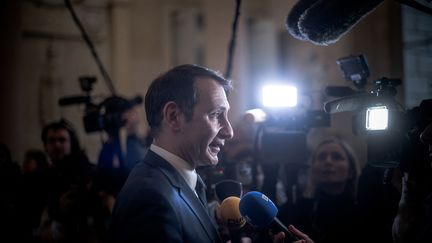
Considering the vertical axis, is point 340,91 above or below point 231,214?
above

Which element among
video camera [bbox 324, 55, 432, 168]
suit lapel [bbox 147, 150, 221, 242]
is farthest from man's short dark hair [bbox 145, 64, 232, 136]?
video camera [bbox 324, 55, 432, 168]

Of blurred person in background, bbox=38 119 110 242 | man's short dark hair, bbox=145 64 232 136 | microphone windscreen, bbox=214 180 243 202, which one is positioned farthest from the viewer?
blurred person in background, bbox=38 119 110 242

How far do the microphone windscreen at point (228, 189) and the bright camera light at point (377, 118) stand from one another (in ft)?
1.76

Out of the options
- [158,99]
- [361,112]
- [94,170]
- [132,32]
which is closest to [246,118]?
[361,112]

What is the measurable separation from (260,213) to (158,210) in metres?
0.38

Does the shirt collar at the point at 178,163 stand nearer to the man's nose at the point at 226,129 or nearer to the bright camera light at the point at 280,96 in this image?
the man's nose at the point at 226,129

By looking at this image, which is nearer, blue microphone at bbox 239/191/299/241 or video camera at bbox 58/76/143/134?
blue microphone at bbox 239/191/299/241

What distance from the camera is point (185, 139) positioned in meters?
1.37

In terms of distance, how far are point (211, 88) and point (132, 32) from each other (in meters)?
5.77

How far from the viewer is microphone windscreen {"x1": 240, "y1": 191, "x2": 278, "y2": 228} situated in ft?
4.49

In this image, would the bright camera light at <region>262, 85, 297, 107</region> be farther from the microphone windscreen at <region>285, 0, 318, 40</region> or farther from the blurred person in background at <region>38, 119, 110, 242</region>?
the blurred person in background at <region>38, 119, 110, 242</region>

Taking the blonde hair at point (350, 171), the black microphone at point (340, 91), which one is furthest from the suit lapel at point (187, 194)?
the blonde hair at point (350, 171)

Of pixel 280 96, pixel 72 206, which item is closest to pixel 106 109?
pixel 72 206

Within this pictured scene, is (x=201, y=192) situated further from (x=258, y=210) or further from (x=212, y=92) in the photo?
(x=212, y=92)
